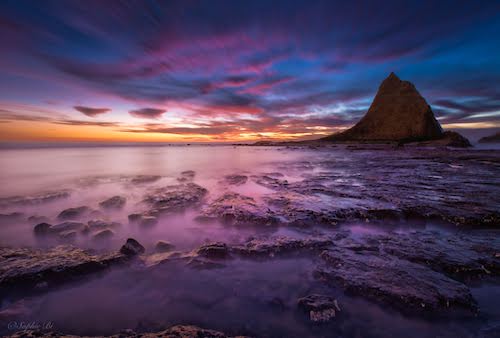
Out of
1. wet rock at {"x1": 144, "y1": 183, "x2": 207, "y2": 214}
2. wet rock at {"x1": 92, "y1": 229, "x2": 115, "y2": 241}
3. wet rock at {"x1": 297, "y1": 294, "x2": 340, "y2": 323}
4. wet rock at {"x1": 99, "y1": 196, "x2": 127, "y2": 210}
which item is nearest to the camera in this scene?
wet rock at {"x1": 297, "y1": 294, "x2": 340, "y2": 323}

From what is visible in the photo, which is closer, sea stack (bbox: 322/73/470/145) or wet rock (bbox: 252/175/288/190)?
wet rock (bbox: 252/175/288/190)

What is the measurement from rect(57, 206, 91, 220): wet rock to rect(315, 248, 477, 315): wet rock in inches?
247

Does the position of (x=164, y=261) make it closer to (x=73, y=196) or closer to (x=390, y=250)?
(x=390, y=250)

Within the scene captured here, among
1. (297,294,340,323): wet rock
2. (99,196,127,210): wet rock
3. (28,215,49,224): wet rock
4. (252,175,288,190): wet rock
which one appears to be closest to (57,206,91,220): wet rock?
(28,215,49,224): wet rock

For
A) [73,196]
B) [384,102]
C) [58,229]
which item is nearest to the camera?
[58,229]

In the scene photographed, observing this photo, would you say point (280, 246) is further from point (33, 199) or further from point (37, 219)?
point (33, 199)

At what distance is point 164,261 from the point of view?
337 centimetres

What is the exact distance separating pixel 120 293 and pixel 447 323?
3.66 m

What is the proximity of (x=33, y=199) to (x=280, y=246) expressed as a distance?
8.59 metres

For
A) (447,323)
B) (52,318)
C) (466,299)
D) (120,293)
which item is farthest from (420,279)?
(52,318)

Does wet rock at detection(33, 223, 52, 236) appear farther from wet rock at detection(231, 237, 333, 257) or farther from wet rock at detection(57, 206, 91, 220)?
wet rock at detection(231, 237, 333, 257)

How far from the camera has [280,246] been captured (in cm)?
377

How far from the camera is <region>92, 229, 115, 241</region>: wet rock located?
429 centimetres

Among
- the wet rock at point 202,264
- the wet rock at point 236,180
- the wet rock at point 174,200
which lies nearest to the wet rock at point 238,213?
the wet rock at point 174,200
